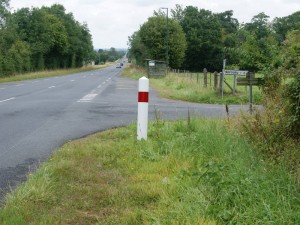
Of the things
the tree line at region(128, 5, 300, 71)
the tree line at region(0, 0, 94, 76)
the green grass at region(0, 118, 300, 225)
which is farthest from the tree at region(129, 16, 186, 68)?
the green grass at region(0, 118, 300, 225)

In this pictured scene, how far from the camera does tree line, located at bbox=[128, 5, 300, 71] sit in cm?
1017

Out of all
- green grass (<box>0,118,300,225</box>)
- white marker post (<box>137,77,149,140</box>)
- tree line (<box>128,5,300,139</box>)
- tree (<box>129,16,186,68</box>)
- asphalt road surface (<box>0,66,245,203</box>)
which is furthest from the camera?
tree (<box>129,16,186,68</box>)

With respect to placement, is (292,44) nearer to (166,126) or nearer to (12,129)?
(166,126)

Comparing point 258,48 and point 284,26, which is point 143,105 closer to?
point 258,48

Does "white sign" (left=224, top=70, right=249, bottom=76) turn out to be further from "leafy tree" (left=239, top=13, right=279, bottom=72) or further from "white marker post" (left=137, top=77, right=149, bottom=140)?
"white marker post" (left=137, top=77, right=149, bottom=140)

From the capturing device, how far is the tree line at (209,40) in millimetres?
10172

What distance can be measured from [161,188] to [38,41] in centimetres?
6088

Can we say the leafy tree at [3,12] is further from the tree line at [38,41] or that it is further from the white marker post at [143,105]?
the white marker post at [143,105]

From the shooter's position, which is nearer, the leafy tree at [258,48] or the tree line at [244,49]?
the tree line at [244,49]

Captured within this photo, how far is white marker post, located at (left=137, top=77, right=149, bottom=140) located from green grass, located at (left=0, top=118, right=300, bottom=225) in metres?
0.45

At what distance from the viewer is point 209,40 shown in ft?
243

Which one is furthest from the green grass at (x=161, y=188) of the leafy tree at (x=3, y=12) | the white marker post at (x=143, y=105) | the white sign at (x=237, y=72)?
the leafy tree at (x=3, y=12)

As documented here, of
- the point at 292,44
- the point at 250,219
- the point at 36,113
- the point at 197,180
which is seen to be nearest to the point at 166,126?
the point at 292,44

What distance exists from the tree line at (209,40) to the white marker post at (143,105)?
112 inches
